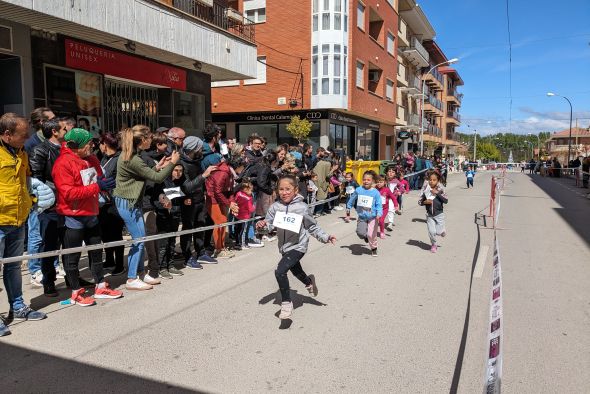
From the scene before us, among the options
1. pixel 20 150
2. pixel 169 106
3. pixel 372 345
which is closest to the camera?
pixel 372 345

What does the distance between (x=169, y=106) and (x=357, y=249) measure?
8725mm

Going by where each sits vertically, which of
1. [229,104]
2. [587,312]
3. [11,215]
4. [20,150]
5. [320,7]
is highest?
[320,7]

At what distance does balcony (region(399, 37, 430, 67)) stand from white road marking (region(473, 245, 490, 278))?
3448 centimetres

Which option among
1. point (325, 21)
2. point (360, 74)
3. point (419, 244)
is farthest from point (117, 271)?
point (360, 74)

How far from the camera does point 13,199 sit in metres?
4.16

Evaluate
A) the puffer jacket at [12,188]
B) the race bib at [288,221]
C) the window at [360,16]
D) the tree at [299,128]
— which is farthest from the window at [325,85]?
the puffer jacket at [12,188]

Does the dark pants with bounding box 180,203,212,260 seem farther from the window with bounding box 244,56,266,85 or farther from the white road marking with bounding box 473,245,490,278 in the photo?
the window with bounding box 244,56,266,85

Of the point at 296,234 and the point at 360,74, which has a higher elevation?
the point at 360,74

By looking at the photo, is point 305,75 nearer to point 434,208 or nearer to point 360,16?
point 360,16

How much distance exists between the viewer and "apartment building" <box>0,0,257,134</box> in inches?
366

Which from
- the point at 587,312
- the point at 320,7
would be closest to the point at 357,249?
the point at 587,312

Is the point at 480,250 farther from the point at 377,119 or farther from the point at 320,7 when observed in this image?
the point at 377,119

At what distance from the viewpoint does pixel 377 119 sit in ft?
107

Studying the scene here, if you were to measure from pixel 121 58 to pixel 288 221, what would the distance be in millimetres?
8958
